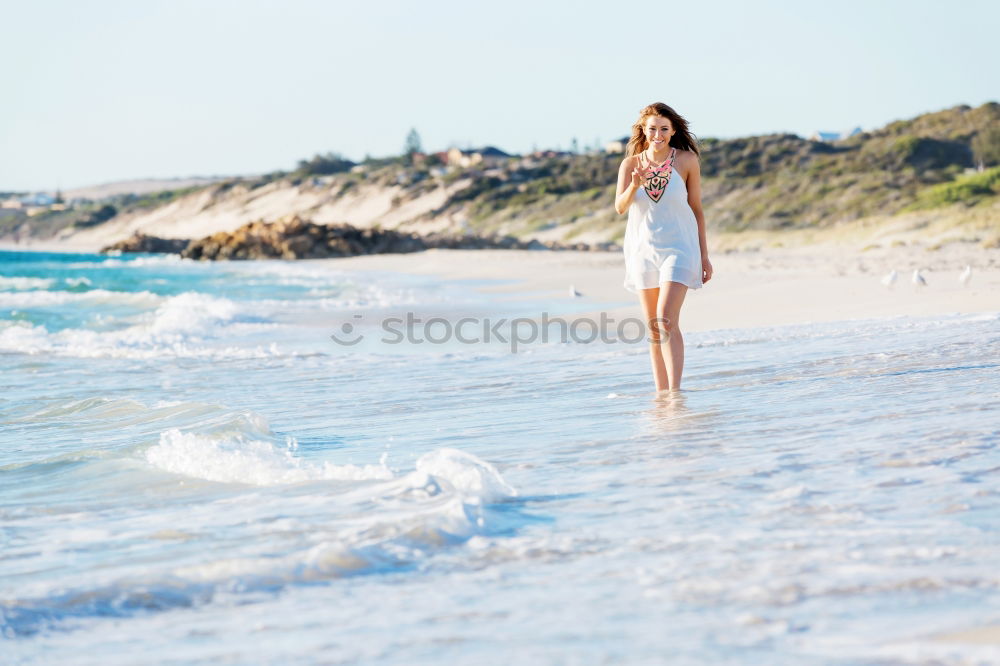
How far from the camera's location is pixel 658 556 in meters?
2.99

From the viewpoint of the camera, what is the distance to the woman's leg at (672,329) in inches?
228

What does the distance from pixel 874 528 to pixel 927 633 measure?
820mm

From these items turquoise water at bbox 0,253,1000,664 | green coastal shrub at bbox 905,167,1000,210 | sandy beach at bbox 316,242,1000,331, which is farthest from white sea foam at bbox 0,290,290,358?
green coastal shrub at bbox 905,167,1000,210

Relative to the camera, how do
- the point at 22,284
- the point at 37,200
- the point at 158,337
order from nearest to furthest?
1. the point at 158,337
2. the point at 22,284
3. the point at 37,200

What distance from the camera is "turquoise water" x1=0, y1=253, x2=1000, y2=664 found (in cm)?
249

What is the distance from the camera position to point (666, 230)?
584 centimetres

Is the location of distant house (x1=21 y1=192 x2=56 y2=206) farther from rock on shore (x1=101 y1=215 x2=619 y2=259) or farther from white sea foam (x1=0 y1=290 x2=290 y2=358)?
white sea foam (x1=0 y1=290 x2=290 y2=358)

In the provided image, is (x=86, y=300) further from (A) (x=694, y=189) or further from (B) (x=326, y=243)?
(B) (x=326, y=243)

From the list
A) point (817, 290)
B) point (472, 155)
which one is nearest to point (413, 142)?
point (472, 155)

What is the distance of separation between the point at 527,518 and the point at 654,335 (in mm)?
2715

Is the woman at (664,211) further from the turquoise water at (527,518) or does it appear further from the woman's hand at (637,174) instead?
the turquoise water at (527,518)

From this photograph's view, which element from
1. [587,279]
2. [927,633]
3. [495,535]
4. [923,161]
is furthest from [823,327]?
[923,161]

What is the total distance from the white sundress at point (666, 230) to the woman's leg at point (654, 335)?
8 cm

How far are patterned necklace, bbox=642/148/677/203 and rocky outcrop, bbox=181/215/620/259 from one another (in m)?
44.2
